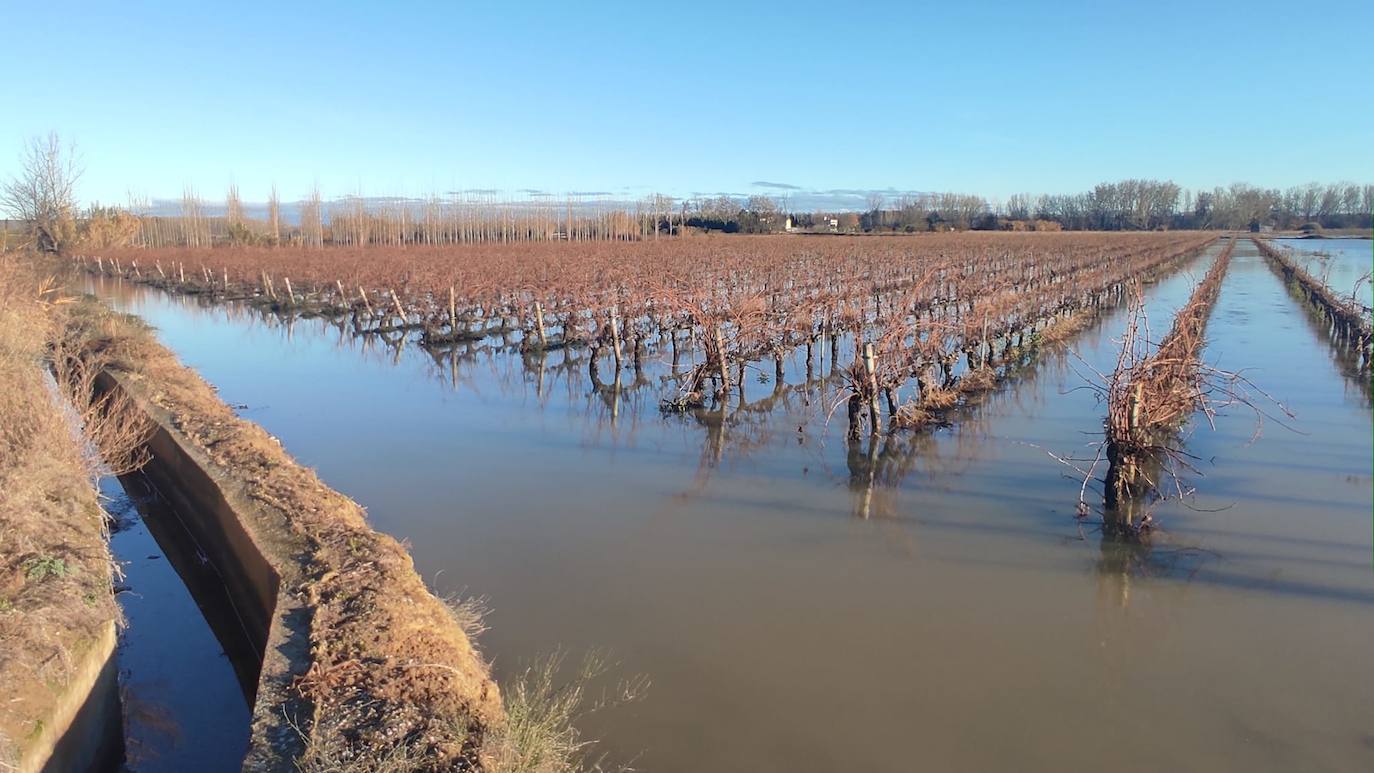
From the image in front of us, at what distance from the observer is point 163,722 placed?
202 inches

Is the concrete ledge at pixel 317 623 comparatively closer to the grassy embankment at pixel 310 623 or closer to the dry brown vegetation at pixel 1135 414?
the grassy embankment at pixel 310 623

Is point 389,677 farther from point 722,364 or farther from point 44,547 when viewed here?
point 722,364

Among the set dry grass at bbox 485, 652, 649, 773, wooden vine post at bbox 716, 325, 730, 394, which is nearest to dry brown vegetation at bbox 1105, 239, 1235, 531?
dry grass at bbox 485, 652, 649, 773

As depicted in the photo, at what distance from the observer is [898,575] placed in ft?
21.5

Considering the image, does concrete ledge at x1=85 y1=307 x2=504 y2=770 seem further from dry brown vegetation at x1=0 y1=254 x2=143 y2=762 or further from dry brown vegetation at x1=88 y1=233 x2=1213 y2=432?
dry brown vegetation at x1=88 y1=233 x2=1213 y2=432

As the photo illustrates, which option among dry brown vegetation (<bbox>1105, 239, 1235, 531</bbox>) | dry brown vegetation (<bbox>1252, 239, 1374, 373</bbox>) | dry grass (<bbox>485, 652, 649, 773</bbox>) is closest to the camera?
dry grass (<bbox>485, 652, 649, 773</bbox>)

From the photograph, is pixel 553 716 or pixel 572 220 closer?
pixel 553 716

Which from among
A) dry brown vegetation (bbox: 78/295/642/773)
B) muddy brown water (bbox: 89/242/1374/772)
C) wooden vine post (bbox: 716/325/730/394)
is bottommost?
muddy brown water (bbox: 89/242/1374/772)

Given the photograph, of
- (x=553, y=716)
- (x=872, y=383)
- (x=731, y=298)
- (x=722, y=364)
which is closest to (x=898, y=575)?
(x=553, y=716)

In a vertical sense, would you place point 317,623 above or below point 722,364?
below

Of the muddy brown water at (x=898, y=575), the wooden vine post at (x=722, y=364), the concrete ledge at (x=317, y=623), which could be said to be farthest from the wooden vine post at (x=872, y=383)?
the concrete ledge at (x=317, y=623)

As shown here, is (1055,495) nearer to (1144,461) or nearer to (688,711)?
(1144,461)

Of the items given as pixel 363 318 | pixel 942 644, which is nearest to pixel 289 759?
pixel 942 644

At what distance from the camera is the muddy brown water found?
4.63 meters
